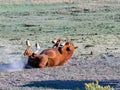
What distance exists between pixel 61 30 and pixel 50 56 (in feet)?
38.8

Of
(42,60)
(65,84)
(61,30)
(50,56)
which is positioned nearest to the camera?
(65,84)

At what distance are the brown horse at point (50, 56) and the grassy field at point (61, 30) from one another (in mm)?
1599

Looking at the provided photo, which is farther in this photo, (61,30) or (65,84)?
(61,30)

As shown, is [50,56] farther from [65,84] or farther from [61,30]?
[61,30]

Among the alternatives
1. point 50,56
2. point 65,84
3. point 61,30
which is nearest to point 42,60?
point 50,56

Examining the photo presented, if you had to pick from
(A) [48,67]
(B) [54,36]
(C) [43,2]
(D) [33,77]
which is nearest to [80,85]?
(D) [33,77]

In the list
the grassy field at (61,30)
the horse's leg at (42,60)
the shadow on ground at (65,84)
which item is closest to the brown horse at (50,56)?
the horse's leg at (42,60)

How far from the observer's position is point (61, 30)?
2756 centimetres

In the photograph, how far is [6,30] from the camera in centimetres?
2788

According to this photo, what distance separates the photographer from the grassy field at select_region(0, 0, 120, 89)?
20.5 metres

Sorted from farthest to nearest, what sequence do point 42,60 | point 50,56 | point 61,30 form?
point 61,30, point 50,56, point 42,60

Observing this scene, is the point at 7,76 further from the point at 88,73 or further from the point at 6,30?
the point at 6,30

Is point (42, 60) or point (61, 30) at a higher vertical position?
point (42, 60)

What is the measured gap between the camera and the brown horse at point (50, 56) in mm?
15539
